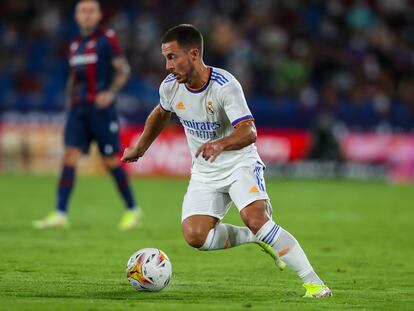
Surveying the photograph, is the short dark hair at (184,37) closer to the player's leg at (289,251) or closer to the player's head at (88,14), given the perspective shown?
the player's leg at (289,251)

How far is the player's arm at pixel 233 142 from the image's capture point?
6605 mm

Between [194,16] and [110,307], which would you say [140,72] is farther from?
[110,307]

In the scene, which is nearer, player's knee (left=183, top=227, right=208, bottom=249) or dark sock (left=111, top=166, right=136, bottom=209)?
player's knee (left=183, top=227, right=208, bottom=249)

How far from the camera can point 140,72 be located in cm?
2383

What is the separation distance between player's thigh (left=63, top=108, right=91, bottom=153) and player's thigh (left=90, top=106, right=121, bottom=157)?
0.37 feet

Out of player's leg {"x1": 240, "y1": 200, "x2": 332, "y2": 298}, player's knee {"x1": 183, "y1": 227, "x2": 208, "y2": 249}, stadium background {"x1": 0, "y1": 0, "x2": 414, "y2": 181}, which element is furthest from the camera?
stadium background {"x1": 0, "y1": 0, "x2": 414, "y2": 181}

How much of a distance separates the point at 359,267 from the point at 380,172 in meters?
12.7

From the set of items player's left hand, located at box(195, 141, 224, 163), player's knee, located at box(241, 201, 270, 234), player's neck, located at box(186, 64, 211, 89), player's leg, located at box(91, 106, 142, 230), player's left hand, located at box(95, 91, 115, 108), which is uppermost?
player's neck, located at box(186, 64, 211, 89)

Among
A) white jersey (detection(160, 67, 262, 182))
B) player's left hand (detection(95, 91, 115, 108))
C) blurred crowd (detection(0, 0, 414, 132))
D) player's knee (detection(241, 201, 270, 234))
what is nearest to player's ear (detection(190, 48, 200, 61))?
white jersey (detection(160, 67, 262, 182))

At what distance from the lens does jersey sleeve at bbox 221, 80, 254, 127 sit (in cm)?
698

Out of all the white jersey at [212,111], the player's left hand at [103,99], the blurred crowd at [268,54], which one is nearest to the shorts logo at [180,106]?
the white jersey at [212,111]

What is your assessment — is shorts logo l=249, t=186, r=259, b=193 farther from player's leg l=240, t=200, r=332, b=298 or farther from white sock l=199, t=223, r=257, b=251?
white sock l=199, t=223, r=257, b=251

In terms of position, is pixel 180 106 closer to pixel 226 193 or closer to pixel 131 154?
pixel 131 154

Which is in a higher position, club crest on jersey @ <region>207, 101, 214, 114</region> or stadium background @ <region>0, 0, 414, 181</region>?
club crest on jersey @ <region>207, 101, 214, 114</region>
